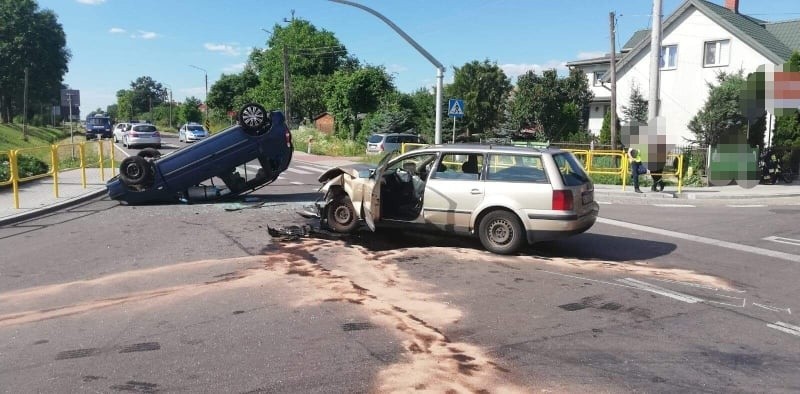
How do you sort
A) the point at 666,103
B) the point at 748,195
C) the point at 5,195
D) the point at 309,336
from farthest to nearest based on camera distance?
the point at 666,103, the point at 748,195, the point at 5,195, the point at 309,336

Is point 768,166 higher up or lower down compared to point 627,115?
lower down

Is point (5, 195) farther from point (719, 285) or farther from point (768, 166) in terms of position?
point (768, 166)

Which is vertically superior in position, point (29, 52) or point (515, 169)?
point (29, 52)

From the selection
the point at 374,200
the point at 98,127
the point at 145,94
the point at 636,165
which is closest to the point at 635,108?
the point at 636,165

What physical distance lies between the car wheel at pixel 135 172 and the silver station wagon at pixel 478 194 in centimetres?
518

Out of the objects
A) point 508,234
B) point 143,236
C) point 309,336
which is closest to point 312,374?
point 309,336

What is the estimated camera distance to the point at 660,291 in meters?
6.64

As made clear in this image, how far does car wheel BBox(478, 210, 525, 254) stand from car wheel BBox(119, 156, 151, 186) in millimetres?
7600

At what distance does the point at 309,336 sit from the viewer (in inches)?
196

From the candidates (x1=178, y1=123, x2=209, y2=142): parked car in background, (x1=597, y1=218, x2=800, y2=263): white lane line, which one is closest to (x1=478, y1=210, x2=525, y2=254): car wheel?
(x1=597, y1=218, x2=800, y2=263): white lane line

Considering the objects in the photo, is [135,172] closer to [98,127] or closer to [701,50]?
[701,50]

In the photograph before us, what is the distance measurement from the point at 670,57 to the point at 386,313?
33.5 metres

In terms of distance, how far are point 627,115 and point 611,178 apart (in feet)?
54.2

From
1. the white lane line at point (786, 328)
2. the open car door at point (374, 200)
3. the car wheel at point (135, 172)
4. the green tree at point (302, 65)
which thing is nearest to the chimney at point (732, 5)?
the green tree at point (302, 65)
